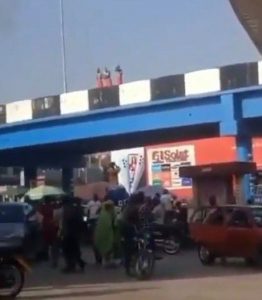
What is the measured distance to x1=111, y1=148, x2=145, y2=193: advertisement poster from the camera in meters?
71.9

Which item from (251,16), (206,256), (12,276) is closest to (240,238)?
(206,256)

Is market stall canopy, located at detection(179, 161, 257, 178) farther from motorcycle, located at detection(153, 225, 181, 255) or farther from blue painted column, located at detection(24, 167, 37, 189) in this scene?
blue painted column, located at detection(24, 167, 37, 189)

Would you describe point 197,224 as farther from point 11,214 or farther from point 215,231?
point 11,214

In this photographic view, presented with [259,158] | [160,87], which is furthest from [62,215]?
[259,158]

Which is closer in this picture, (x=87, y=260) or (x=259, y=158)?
(x=87, y=260)

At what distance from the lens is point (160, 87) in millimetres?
36281

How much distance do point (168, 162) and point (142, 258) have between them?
5025 centimetres

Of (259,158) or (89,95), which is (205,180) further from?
(259,158)

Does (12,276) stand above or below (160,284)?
above

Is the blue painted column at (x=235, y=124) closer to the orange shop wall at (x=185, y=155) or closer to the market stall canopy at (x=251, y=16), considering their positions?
the market stall canopy at (x=251, y=16)

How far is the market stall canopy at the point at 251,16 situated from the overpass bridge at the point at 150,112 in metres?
22.2

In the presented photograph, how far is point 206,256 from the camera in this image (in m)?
21.6

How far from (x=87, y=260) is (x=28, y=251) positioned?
156 cm

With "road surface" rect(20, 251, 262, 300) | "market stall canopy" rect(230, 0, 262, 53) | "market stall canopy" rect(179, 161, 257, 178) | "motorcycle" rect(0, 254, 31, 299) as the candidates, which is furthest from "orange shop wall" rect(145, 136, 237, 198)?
"market stall canopy" rect(230, 0, 262, 53)
